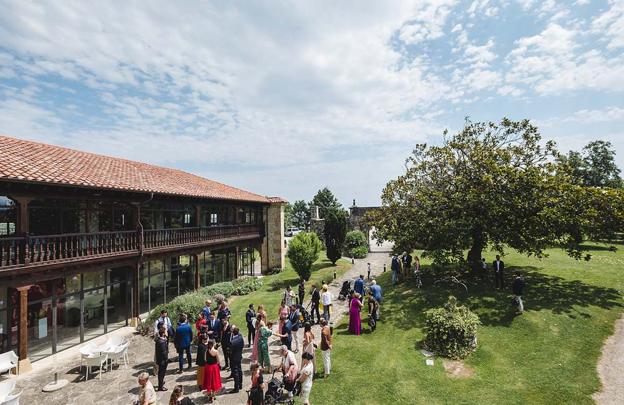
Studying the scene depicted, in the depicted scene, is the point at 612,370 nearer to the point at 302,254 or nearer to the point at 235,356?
the point at 235,356

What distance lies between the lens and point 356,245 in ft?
125

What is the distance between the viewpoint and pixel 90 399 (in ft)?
33.1

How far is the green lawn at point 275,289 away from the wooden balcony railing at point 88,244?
16.0 ft

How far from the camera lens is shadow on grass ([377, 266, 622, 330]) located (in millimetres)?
14664

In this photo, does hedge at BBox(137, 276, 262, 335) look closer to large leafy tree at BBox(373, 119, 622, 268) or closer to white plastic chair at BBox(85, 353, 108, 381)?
white plastic chair at BBox(85, 353, 108, 381)

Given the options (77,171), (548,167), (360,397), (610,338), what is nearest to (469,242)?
(548,167)

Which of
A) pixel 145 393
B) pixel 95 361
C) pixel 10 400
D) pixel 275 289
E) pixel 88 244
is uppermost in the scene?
pixel 88 244

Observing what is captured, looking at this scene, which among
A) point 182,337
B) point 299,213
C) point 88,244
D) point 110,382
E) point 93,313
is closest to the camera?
point 110,382

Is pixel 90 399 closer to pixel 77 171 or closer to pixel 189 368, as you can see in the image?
pixel 189 368

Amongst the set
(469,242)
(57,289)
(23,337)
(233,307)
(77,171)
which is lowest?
(233,307)

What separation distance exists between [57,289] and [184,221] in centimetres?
890

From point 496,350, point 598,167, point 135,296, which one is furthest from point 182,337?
point 598,167

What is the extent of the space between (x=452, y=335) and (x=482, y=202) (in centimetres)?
777

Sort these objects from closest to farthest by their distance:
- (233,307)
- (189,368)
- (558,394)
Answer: (558,394)
(189,368)
(233,307)
